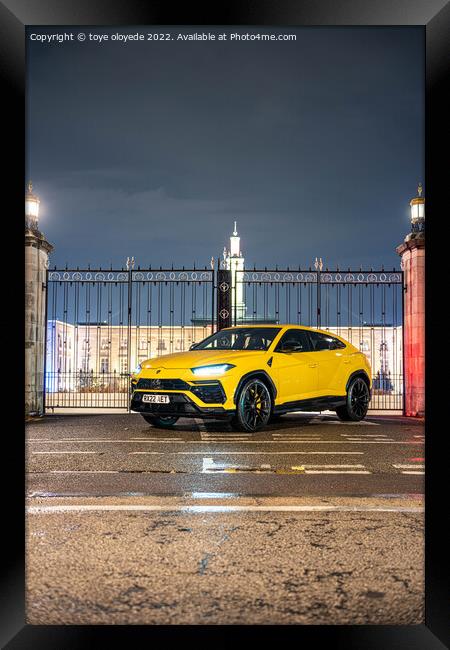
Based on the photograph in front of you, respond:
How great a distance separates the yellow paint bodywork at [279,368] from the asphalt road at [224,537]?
185 centimetres

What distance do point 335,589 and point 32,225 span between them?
12715 mm

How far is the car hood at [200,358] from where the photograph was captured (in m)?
9.70

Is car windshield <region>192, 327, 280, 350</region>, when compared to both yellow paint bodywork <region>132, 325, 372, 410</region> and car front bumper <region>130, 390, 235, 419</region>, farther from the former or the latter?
car front bumper <region>130, 390, 235, 419</region>

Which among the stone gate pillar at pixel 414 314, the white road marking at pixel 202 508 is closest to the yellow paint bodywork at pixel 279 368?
the stone gate pillar at pixel 414 314

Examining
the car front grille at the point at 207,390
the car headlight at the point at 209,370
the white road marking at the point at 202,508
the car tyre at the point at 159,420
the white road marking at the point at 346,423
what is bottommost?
the white road marking at the point at 346,423

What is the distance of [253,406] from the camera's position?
10.1m

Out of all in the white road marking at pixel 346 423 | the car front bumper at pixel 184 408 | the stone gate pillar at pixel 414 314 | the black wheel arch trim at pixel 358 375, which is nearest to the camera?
the car front bumper at pixel 184 408

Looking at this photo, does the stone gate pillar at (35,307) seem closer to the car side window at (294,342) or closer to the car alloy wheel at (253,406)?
the car alloy wheel at (253,406)

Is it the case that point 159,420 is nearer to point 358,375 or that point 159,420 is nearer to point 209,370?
point 209,370

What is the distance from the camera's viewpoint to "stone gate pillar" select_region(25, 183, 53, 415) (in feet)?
45.4

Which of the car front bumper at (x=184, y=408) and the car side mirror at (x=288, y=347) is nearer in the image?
the car front bumper at (x=184, y=408)
